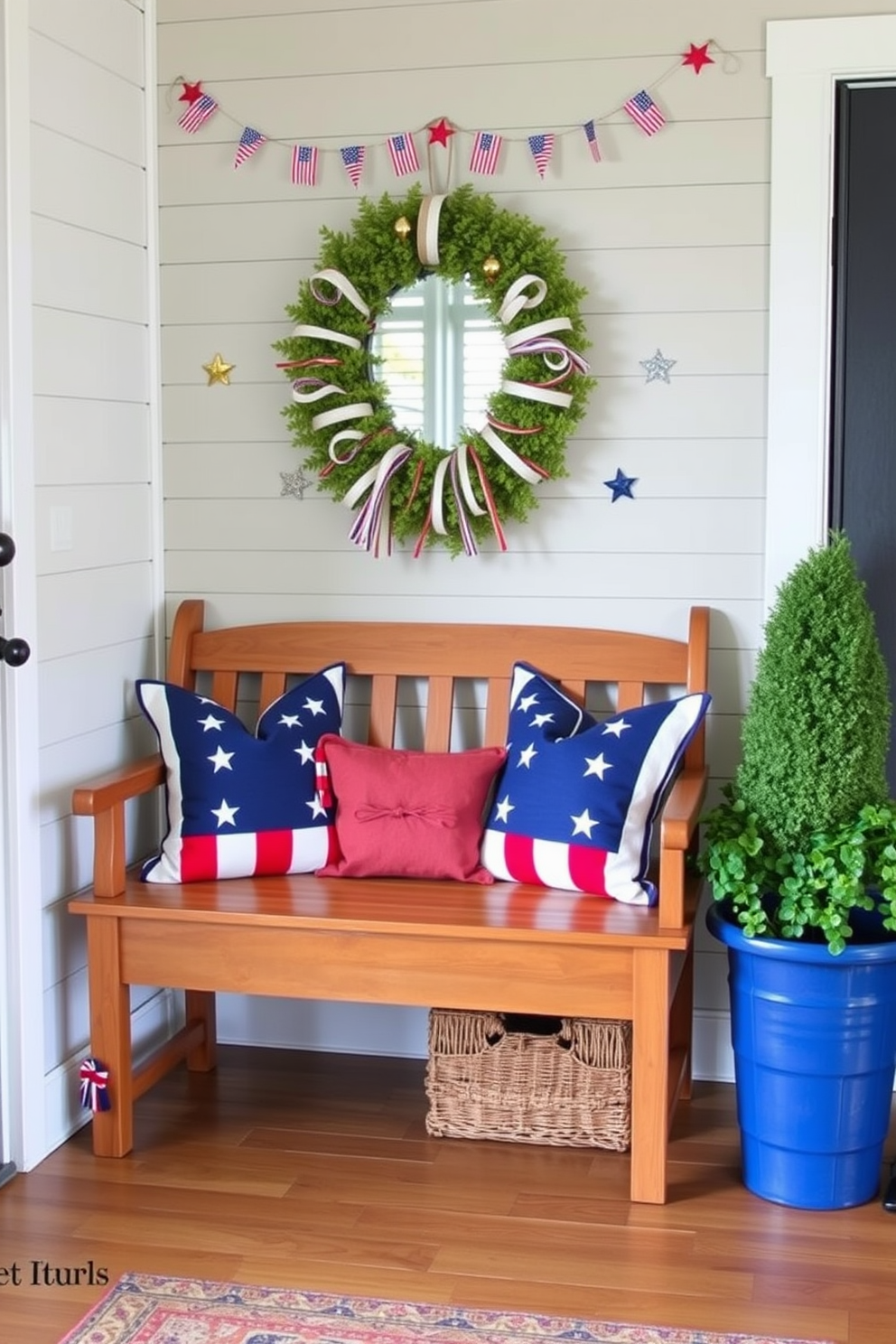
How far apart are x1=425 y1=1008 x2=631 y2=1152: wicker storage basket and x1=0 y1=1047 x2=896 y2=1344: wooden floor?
0.04m

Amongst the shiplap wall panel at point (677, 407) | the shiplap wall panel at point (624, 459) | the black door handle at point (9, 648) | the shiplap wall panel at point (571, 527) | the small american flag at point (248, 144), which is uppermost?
the small american flag at point (248, 144)

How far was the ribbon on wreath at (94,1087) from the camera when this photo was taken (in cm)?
293

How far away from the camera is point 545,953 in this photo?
278 cm

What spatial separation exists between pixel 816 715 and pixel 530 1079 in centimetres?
89

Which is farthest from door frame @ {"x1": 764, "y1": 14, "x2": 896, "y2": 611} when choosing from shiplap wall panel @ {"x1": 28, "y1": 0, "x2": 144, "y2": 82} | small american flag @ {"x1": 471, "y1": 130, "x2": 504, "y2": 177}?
shiplap wall panel @ {"x1": 28, "y1": 0, "x2": 144, "y2": 82}

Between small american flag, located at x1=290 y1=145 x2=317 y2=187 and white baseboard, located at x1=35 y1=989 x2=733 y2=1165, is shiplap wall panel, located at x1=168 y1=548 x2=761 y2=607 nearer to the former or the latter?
small american flag, located at x1=290 y1=145 x2=317 y2=187

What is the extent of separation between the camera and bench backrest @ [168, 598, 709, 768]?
10.5ft

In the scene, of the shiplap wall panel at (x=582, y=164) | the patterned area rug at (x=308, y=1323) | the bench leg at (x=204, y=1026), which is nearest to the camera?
the patterned area rug at (x=308, y=1323)

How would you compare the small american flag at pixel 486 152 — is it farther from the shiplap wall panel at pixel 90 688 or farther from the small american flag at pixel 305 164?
the shiplap wall panel at pixel 90 688

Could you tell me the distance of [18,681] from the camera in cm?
284

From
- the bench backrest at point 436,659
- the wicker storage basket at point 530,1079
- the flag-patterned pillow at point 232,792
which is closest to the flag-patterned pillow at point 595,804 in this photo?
the bench backrest at point 436,659

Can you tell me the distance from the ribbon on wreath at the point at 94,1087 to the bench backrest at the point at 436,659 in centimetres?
82

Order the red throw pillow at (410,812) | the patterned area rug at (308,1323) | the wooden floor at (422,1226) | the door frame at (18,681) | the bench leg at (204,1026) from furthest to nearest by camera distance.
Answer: the bench leg at (204,1026) < the red throw pillow at (410,812) < the door frame at (18,681) < the wooden floor at (422,1226) < the patterned area rug at (308,1323)

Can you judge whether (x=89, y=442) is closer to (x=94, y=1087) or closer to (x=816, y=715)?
(x=94, y=1087)
